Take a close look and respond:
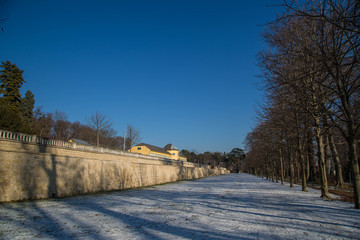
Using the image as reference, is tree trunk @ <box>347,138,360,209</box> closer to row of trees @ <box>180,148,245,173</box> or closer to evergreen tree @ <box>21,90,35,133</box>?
evergreen tree @ <box>21,90,35,133</box>

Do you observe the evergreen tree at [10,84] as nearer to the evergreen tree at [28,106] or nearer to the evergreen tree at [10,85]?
the evergreen tree at [10,85]

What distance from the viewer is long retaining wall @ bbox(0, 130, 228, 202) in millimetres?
13203

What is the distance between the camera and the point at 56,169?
53.1 ft

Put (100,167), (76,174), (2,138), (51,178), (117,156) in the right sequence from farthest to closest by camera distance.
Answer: (117,156), (100,167), (76,174), (51,178), (2,138)

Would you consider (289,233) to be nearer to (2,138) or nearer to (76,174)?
(2,138)

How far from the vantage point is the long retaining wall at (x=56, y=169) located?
13.2 metres

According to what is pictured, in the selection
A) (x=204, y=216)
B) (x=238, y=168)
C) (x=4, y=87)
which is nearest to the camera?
(x=204, y=216)

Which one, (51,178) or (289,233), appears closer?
(289,233)

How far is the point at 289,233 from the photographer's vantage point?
567 centimetres

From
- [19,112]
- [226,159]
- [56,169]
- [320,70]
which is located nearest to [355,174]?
[320,70]

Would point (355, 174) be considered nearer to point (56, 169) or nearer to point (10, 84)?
point (56, 169)

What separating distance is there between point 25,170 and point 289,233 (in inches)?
612

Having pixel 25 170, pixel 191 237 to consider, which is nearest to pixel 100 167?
pixel 25 170

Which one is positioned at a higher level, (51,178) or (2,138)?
(2,138)
